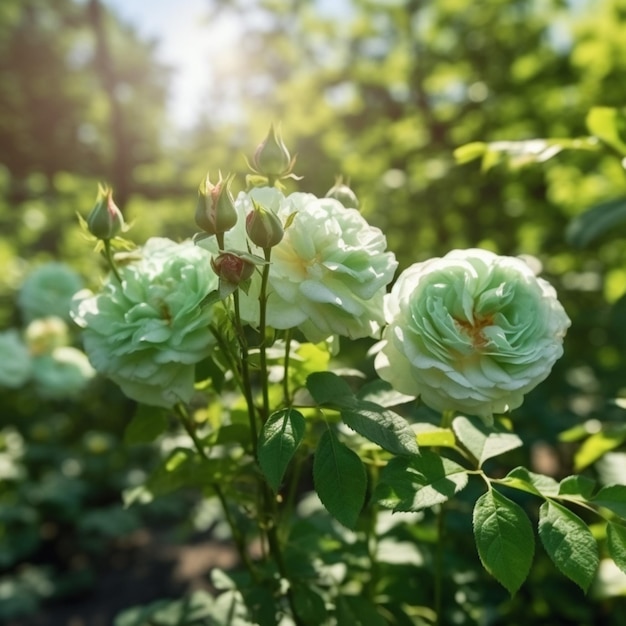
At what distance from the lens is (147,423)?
2.99 feet

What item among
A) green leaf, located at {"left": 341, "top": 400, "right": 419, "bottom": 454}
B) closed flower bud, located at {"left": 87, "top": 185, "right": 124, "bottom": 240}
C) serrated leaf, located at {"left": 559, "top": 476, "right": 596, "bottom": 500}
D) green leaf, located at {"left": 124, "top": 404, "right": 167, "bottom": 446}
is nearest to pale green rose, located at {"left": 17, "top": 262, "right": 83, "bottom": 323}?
green leaf, located at {"left": 124, "top": 404, "right": 167, "bottom": 446}

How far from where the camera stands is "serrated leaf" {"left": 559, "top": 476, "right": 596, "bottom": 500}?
0.73 m

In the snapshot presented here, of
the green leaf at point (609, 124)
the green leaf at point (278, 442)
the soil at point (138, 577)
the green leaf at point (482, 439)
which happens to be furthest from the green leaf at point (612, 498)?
the soil at point (138, 577)

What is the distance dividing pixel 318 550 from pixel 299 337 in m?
0.36

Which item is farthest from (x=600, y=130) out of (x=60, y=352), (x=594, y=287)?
(x=60, y=352)

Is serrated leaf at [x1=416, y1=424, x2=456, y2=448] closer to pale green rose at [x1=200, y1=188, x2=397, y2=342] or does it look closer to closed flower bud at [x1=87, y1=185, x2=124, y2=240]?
pale green rose at [x1=200, y1=188, x2=397, y2=342]

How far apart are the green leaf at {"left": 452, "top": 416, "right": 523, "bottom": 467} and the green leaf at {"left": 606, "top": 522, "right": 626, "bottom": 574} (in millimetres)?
153

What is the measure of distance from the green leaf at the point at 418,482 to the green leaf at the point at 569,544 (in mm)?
94

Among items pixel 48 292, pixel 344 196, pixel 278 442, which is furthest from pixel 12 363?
pixel 278 442

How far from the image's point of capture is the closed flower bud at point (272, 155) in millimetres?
811

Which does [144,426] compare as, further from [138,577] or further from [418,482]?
[138,577]

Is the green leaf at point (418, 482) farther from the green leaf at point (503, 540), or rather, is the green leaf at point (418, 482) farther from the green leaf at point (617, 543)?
the green leaf at point (617, 543)

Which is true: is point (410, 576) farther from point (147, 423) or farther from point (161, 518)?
point (161, 518)

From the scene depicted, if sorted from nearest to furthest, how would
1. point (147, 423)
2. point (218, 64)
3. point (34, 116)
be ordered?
1. point (147, 423)
2. point (218, 64)
3. point (34, 116)
